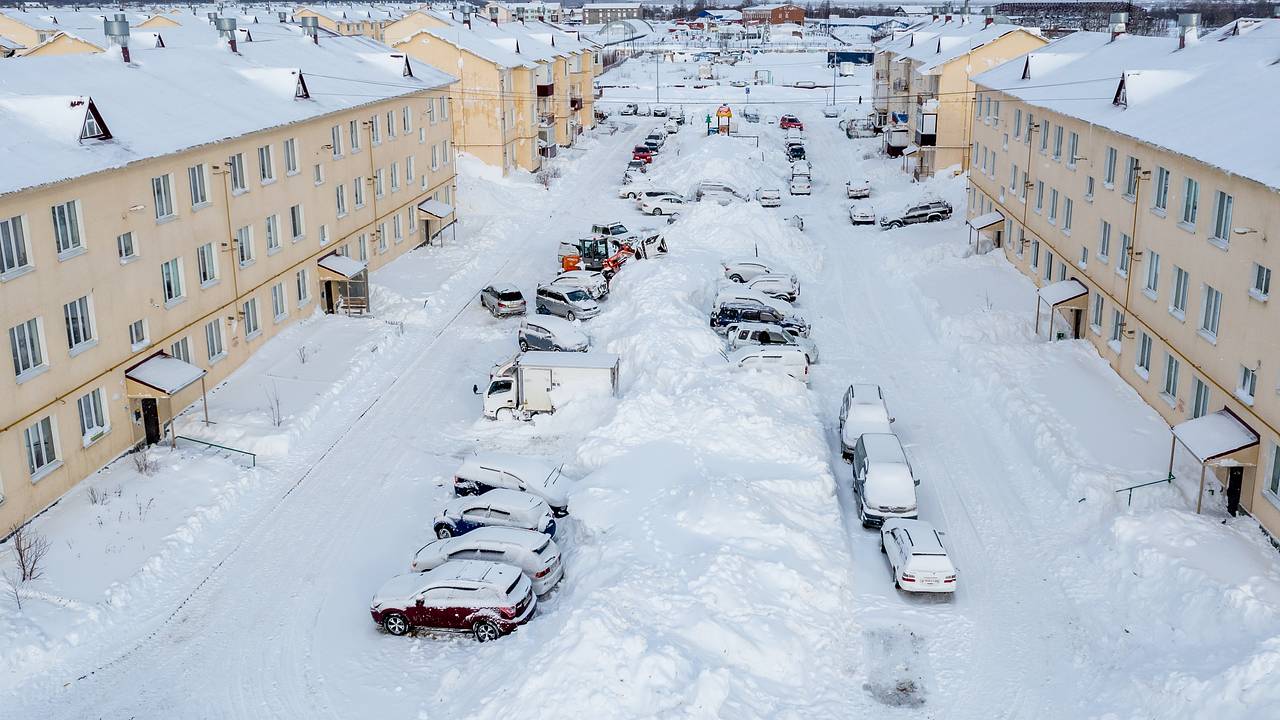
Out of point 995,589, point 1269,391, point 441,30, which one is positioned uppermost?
point 441,30

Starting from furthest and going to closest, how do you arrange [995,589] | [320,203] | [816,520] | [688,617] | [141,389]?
[320,203], [141,389], [816,520], [995,589], [688,617]

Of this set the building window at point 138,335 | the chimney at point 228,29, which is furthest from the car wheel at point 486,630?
the chimney at point 228,29

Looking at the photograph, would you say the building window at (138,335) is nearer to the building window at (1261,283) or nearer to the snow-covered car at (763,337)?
the snow-covered car at (763,337)

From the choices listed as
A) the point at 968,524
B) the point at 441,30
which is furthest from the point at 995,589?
the point at 441,30

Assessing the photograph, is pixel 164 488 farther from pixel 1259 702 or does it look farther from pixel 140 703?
pixel 1259 702

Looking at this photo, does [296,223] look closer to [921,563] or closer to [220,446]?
[220,446]

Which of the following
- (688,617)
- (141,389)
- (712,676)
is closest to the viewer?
Answer: (712,676)

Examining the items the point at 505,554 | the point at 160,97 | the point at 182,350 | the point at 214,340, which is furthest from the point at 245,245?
the point at 505,554
